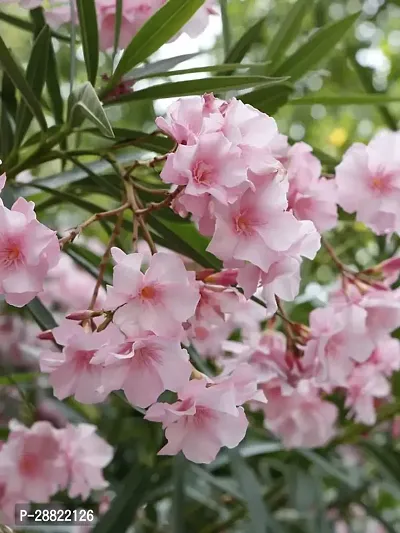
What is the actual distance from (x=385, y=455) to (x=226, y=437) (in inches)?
23.3

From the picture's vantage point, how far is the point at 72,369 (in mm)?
479

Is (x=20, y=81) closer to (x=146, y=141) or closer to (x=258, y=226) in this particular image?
(x=146, y=141)

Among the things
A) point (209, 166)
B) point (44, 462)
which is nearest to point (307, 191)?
point (209, 166)

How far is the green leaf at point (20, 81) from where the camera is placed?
0.54 metres

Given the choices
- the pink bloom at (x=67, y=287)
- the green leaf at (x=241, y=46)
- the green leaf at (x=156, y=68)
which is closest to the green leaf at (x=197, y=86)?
the green leaf at (x=156, y=68)

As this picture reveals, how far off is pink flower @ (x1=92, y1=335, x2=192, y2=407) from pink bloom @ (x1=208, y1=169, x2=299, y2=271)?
7 cm

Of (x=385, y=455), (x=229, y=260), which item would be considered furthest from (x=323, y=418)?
(x=229, y=260)

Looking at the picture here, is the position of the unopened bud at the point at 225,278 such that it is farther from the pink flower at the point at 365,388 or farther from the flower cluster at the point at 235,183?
the pink flower at the point at 365,388

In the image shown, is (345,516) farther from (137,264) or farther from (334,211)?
(137,264)

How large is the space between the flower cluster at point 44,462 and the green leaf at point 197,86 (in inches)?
13.3

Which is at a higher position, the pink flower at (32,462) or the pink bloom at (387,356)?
the pink bloom at (387,356)

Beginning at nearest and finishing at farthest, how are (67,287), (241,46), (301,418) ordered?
(241,46)
(301,418)
(67,287)

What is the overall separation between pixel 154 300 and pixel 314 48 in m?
0.36

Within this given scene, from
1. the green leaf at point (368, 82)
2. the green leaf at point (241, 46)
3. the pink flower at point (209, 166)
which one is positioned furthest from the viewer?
the green leaf at point (368, 82)
